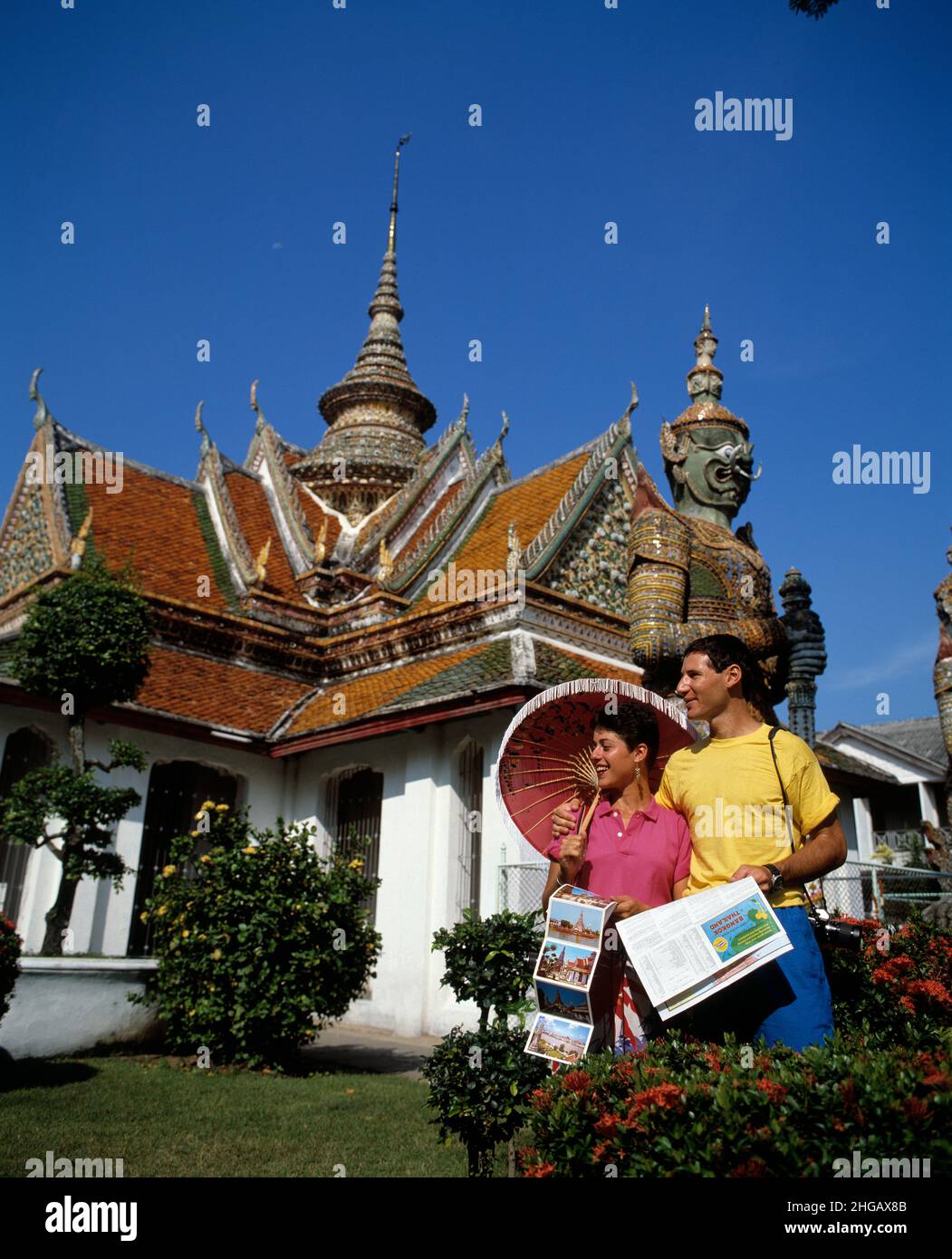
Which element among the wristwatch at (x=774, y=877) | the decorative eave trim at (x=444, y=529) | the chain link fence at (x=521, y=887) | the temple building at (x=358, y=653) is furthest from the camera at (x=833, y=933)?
the decorative eave trim at (x=444, y=529)

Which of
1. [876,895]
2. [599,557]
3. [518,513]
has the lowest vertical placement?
[876,895]

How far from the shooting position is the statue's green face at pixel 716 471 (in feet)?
19.1

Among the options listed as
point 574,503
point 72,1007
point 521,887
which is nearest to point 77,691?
point 72,1007

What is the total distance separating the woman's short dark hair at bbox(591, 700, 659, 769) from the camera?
11.3 ft

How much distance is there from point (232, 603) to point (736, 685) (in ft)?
41.9

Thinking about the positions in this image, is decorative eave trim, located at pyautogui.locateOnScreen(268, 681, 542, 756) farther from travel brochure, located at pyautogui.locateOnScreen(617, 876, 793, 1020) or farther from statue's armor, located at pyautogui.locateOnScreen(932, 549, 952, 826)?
travel brochure, located at pyautogui.locateOnScreen(617, 876, 793, 1020)

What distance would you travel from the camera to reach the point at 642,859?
323cm

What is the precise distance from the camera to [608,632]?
13.0 meters

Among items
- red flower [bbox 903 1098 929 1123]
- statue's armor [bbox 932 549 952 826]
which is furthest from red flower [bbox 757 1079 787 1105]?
statue's armor [bbox 932 549 952 826]

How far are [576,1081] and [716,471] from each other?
3.98 metres

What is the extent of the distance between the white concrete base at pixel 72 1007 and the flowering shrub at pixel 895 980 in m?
6.20

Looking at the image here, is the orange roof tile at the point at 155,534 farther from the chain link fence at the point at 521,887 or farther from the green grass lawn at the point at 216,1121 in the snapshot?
the green grass lawn at the point at 216,1121

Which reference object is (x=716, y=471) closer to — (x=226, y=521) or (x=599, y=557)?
(x=599, y=557)
